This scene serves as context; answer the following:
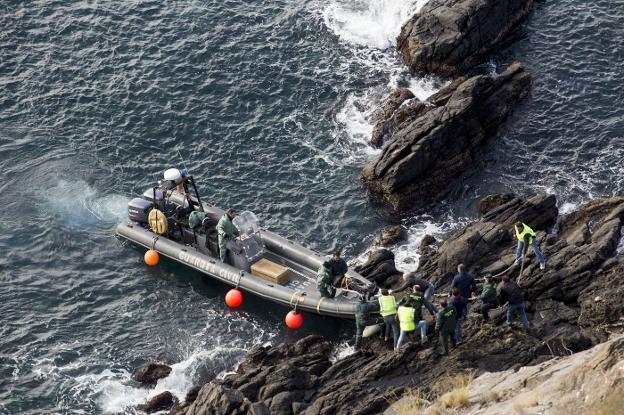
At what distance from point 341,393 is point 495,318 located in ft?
20.0

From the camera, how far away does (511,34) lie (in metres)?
45.4

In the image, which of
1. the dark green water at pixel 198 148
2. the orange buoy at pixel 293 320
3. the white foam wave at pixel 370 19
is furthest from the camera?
the white foam wave at pixel 370 19

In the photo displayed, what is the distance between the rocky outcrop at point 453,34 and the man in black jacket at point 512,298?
1781cm

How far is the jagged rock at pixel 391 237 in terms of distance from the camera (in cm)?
3500

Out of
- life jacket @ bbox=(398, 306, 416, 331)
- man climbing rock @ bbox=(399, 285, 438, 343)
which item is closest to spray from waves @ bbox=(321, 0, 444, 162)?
man climbing rock @ bbox=(399, 285, 438, 343)

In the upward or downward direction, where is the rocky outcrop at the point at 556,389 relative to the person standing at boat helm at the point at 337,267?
upward

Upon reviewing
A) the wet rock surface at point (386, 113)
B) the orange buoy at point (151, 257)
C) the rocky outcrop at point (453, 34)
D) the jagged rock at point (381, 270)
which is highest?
the rocky outcrop at point (453, 34)

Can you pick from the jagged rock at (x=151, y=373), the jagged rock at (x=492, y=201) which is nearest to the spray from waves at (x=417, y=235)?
the jagged rock at (x=492, y=201)

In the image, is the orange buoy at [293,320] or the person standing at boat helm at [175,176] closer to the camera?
the orange buoy at [293,320]

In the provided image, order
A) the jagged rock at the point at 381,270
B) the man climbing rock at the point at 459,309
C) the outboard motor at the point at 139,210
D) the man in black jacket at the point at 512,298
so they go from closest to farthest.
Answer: the man climbing rock at the point at 459,309
the man in black jacket at the point at 512,298
the jagged rock at the point at 381,270
the outboard motor at the point at 139,210

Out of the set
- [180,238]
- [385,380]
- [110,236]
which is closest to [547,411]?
[385,380]

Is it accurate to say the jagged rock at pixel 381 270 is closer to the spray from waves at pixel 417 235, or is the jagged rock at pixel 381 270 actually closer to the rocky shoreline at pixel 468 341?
the rocky shoreline at pixel 468 341

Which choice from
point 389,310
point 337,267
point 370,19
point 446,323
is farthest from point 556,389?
point 370,19

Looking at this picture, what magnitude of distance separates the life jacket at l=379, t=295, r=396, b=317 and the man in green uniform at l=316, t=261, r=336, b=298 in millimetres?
3856
